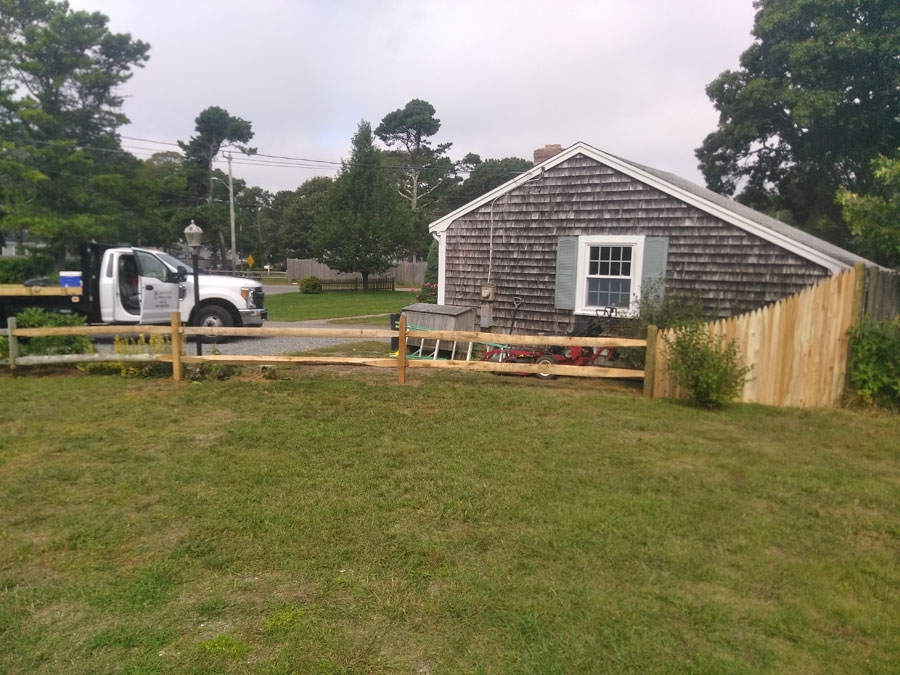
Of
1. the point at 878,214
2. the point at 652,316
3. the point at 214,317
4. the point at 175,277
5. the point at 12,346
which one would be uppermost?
the point at 878,214

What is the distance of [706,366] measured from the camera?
757 centimetres

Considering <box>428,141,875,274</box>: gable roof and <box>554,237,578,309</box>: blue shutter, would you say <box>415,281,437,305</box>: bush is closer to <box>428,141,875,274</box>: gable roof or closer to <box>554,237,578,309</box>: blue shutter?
<box>428,141,875,274</box>: gable roof

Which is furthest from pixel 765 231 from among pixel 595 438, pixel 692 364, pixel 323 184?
pixel 323 184

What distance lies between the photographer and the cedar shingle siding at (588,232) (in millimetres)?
10258

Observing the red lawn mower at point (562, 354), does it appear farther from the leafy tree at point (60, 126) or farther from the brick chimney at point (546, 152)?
the leafy tree at point (60, 126)

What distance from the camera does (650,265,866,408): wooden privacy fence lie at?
7660mm

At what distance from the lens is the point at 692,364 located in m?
7.66

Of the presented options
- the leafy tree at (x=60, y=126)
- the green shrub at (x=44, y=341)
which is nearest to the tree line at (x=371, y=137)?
the leafy tree at (x=60, y=126)

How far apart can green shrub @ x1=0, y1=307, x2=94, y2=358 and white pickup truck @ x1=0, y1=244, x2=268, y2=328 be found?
2.62 m

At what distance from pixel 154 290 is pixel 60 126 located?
18.1 m

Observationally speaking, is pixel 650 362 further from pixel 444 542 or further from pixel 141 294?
pixel 141 294

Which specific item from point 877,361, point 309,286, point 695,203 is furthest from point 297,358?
point 309,286

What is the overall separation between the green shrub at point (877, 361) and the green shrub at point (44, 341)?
10.9 meters

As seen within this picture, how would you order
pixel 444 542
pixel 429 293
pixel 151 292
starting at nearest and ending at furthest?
pixel 444 542 → pixel 151 292 → pixel 429 293
